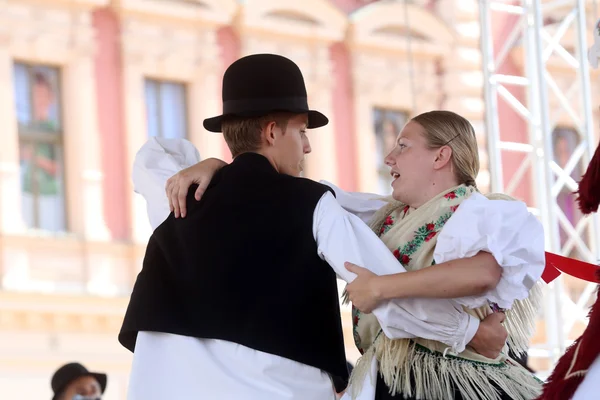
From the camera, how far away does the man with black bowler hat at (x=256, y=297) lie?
2801 millimetres

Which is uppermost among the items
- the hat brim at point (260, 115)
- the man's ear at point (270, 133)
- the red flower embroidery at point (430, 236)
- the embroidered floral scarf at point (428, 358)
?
the hat brim at point (260, 115)

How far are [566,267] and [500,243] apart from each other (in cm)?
57

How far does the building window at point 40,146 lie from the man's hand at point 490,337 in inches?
430

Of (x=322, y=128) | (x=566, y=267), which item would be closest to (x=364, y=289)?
(x=566, y=267)

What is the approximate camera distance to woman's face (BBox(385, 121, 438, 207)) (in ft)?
10.1

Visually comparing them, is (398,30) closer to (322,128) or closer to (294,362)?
(322,128)

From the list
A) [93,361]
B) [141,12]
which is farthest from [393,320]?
[141,12]

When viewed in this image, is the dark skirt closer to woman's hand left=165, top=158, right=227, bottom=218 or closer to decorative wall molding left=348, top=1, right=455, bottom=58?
woman's hand left=165, top=158, right=227, bottom=218

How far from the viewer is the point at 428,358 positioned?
9.58ft

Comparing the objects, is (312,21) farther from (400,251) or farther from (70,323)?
(400,251)

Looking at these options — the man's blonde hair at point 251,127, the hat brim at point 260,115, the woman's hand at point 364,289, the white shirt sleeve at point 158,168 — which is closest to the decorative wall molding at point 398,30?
the white shirt sleeve at point 158,168

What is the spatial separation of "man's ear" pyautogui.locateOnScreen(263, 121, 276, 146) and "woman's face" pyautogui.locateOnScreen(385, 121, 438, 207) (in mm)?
307

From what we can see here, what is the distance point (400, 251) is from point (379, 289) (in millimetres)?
290

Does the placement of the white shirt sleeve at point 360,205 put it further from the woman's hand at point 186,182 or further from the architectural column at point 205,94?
the architectural column at point 205,94
